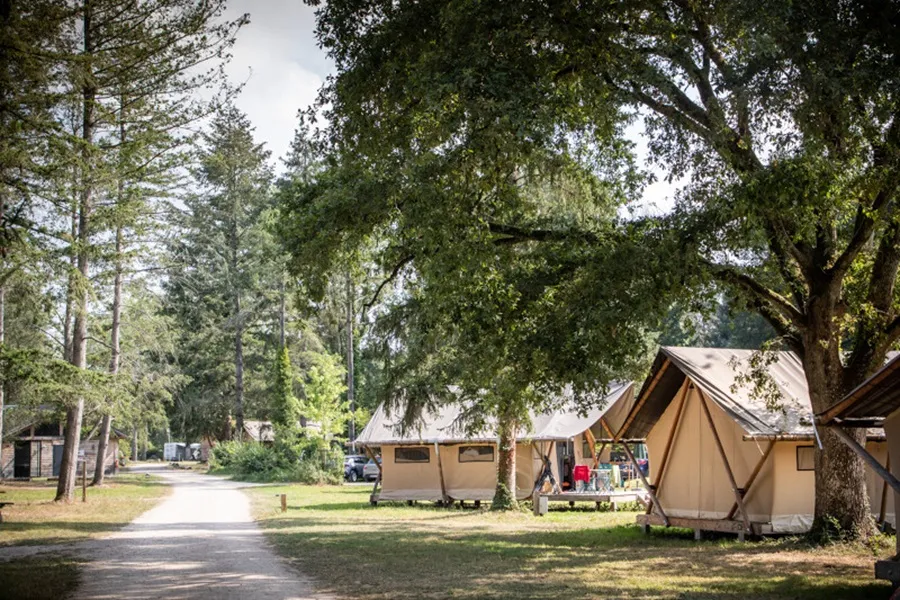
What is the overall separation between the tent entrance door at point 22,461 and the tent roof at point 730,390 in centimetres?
4132

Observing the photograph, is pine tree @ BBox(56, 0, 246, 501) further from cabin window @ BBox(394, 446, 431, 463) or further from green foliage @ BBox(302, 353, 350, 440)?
green foliage @ BBox(302, 353, 350, 440)

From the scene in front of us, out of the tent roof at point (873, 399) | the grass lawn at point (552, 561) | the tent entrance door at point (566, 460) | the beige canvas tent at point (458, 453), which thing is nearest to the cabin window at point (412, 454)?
the beige canvas tent at point (458, 453)

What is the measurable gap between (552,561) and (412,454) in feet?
50.2

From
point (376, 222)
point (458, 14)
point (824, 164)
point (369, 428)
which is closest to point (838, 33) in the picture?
point (824, 164)

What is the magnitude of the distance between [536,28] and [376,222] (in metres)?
3.79

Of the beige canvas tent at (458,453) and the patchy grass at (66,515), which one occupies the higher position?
the beige canvas tent at (458,453)

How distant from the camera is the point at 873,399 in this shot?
9.27 metres

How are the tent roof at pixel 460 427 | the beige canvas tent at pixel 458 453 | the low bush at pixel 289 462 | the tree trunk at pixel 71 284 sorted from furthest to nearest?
the low bush at pixel 289 462 < the beige canvas tent at pixel 458 453 < the tent roof at pixel 460 427 < the tree trunk at pixel 71 284

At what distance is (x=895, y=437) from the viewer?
9680mm

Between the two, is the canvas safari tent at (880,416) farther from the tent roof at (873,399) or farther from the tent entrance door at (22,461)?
the tent entrance door at (22,461)

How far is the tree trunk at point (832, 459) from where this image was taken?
13836mm

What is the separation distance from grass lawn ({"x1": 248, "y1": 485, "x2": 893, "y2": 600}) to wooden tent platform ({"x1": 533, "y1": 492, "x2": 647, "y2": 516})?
1770mm

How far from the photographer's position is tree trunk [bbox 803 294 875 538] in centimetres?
1384

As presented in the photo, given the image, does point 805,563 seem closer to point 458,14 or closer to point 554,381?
point 554,381
